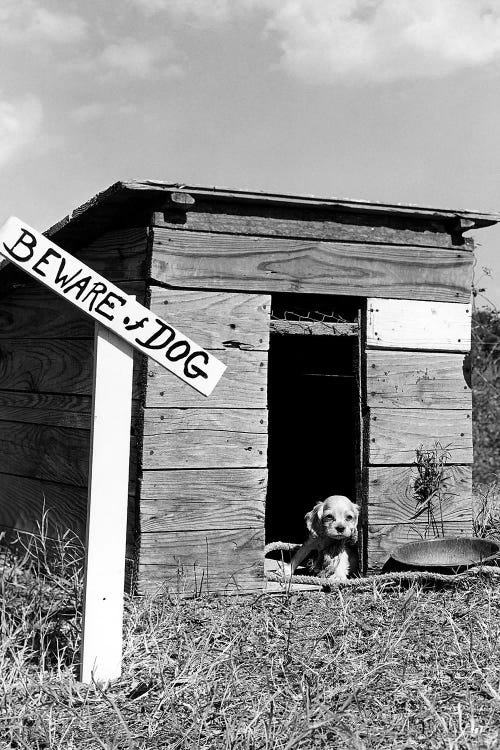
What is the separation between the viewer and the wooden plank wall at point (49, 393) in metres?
5.98

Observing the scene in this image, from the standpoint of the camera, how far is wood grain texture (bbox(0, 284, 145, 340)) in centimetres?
649

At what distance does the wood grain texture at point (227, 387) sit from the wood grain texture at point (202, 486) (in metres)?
0.44

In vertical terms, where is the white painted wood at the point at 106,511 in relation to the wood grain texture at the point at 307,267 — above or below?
A: below

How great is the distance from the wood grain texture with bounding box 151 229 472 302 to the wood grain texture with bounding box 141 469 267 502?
123cm

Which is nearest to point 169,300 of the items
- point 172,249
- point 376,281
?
point 172,249

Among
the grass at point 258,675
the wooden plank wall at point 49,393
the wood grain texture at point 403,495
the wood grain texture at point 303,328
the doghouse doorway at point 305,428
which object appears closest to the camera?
the grass at point 258,675

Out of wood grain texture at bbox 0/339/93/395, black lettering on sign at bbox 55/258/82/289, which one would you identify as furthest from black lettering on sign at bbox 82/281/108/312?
wood grain texture at bbox 0/339/93/395

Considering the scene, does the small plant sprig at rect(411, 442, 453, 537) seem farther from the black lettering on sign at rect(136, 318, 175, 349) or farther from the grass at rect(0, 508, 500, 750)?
the black lettering on sign at rect(136, 318, 175, 349)

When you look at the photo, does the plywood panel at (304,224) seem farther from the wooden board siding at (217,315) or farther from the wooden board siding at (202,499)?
the wooden board siding at (202,499)

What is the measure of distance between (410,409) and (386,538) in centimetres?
94

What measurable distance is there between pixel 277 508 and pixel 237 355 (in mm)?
3469

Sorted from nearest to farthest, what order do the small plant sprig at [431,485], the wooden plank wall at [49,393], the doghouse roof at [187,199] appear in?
the doghouse roof at [187,199]
the wooden plank wall at [49,393]
the small plant sprig at [431,485]

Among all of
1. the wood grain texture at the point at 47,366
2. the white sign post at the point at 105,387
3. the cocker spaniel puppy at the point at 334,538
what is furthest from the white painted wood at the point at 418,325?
the white sign post at the point at 105,387

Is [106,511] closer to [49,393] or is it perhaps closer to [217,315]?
[217,315]
